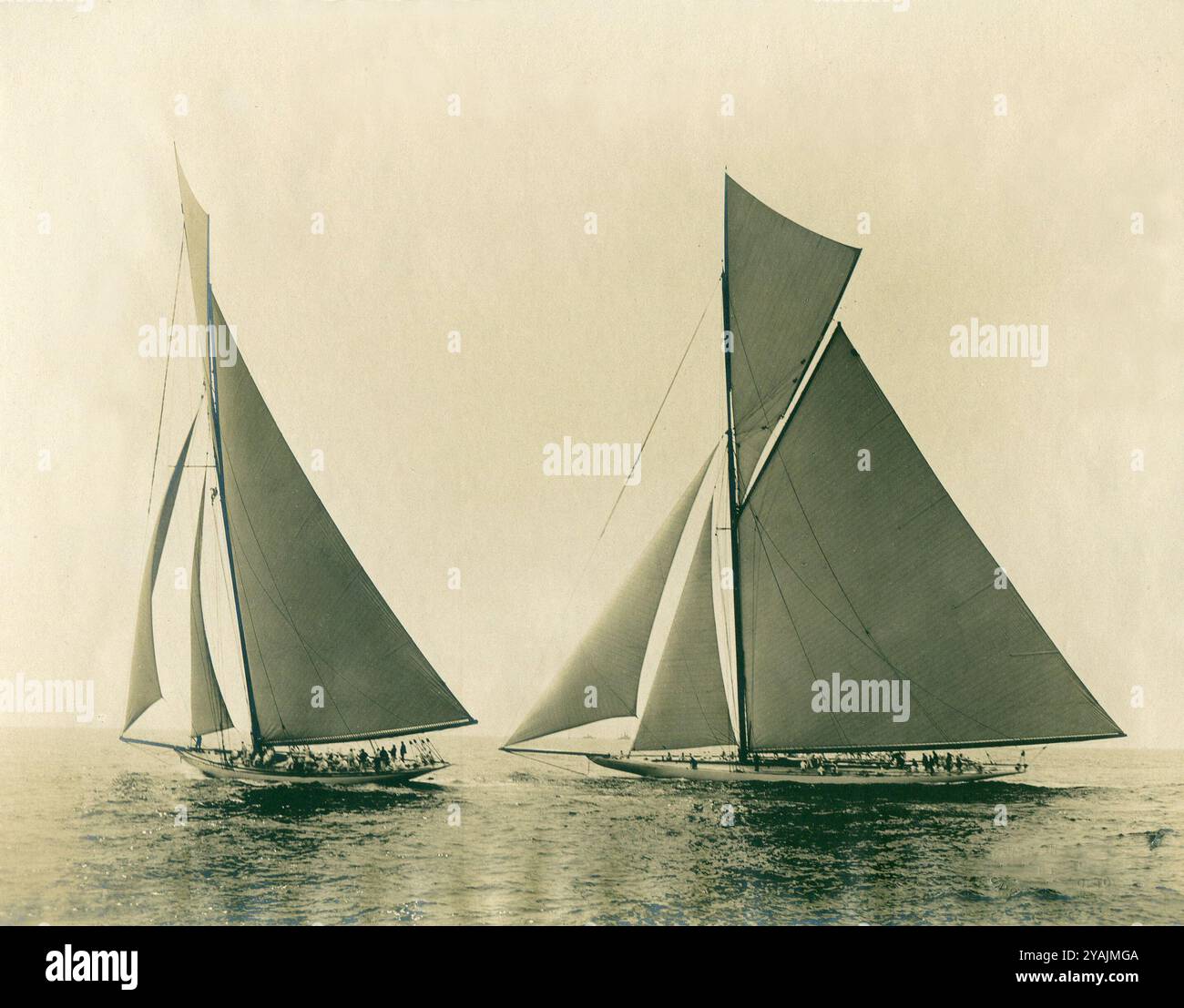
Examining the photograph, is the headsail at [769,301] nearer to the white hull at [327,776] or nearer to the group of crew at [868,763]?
the group of crew at [868,763]

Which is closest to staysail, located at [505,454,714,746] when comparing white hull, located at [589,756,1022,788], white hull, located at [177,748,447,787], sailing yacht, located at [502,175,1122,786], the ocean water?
sailing yacht, located at [502,175,1122,786]

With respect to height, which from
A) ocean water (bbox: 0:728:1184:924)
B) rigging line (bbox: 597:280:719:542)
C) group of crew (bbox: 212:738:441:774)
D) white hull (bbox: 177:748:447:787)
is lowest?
ocean water (bbox: 0:728:1184:924)

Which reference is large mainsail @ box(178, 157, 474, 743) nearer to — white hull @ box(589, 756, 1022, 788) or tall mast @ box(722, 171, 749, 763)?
white hull @ box(589, 756, 1022, 788)

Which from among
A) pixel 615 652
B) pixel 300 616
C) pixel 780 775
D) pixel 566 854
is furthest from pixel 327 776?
pixel 780 775

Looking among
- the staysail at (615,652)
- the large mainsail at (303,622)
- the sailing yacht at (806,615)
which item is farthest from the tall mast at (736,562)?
the large mainsail at (303,622)

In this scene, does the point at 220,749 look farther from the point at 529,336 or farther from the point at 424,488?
the point at 529,336

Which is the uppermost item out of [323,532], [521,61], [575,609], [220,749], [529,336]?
[521,61]
